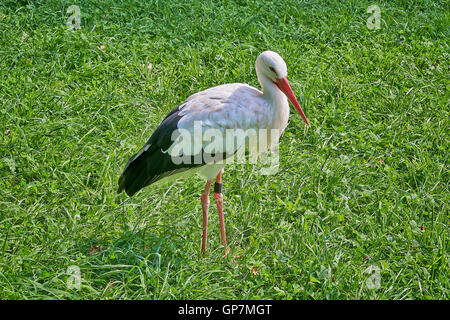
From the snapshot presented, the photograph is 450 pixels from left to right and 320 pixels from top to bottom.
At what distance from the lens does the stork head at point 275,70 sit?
3.67 m

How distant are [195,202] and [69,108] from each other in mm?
1461

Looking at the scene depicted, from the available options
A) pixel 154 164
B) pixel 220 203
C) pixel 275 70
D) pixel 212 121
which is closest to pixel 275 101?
pixel 275 70

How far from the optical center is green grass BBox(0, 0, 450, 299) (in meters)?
3.37

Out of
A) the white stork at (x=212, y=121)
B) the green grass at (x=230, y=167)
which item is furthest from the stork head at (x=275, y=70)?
the green grass at (x=230, y=167)

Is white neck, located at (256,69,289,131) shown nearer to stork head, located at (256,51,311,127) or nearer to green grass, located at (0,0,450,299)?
stork head, located at (256,51,311,127)

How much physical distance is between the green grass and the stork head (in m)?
0.72

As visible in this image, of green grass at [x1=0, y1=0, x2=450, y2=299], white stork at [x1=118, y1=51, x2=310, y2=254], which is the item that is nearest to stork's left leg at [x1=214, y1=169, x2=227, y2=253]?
white stork at [x1=118, y1=51, x2=310, y2=254]

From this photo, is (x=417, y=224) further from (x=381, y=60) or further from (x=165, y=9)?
(x=165, y=9)

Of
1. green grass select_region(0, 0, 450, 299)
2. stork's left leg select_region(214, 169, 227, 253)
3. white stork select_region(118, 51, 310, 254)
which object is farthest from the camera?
stork's left leg select_region(214, 169, 227, 253)

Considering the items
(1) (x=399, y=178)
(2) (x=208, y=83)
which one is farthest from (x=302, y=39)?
(1) (x=399, y=178)

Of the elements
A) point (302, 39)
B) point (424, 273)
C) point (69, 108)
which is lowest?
point (424, 273)

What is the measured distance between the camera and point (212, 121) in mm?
3578

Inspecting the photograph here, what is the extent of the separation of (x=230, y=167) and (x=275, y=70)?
101 centimetres

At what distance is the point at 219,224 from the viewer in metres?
3.96
